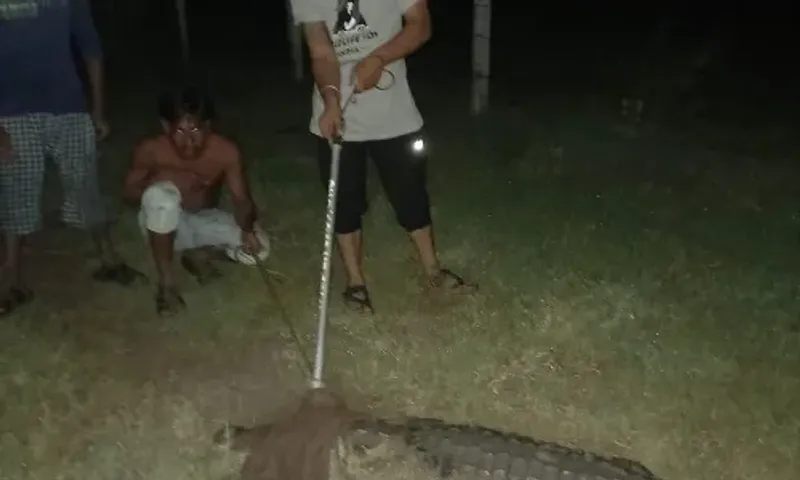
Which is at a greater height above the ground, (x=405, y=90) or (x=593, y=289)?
(x=405, y=90)

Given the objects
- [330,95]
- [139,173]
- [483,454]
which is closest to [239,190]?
[139,173]

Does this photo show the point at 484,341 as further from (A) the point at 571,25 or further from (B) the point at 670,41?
(A) the point at 571,25

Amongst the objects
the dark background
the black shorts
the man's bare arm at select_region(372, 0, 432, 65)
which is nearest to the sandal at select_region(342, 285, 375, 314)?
the black shorts

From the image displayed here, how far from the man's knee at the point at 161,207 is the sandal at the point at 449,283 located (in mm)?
1052

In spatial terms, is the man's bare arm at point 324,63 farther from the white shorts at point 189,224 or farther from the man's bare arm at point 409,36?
the white shorts at point 189,224

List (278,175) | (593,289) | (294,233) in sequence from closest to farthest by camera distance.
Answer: (593,289), (294,233), (278,175)

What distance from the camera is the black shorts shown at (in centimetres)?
365

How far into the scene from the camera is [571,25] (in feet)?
41.3

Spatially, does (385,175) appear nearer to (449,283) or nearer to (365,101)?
(365,101)

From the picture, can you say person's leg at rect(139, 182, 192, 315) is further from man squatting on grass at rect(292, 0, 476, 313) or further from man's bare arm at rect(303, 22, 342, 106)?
man's bare arm at rect(303, 22, 342, 106)

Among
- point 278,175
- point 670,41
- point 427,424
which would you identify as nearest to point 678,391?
point 427,424

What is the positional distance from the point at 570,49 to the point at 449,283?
7454 mm

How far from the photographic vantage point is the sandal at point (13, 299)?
392 centimetres

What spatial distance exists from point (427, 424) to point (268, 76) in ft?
21.8
